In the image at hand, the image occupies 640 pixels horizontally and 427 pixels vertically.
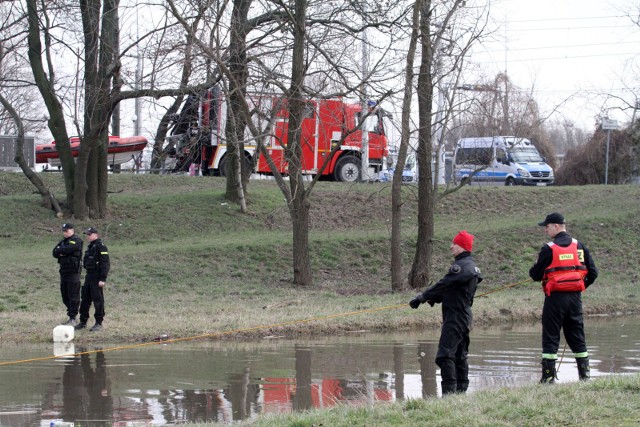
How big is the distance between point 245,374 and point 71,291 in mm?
5446

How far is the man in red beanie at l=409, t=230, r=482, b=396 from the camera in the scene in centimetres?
889

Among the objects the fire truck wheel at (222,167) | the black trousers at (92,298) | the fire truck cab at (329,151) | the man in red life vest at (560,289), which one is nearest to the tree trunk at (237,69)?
the fire truck cab at (329,151)

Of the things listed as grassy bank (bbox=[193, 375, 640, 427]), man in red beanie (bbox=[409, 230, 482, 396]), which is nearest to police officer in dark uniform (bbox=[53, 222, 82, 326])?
man in red beanie (bbox=[409, 230, 482, 396])

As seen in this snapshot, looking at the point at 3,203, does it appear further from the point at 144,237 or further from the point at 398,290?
the point at 398,290

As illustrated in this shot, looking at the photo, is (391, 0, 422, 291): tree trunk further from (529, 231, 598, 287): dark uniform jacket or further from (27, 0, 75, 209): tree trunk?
(27, 0, 75, 209): tree trunk

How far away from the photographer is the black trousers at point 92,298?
1441 cm

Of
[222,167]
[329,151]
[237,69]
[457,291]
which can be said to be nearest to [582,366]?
[457,291]

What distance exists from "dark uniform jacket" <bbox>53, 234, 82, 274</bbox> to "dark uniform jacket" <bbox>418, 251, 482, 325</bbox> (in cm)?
790

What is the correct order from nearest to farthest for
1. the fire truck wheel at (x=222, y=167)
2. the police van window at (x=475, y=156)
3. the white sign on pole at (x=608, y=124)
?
1. the police van window at (x=475, y=156)
2. the fire truck wheel at (x=222, y=167)
3. the white sign on pole at (x=608, y=124)

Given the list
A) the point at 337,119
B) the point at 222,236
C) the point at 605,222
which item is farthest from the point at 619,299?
the point at 222,236

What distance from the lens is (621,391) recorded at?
300 inches

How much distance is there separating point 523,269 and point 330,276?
5.47 m

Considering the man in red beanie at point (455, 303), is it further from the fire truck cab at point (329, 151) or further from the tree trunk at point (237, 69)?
the fire truck cab at point (329, 151)

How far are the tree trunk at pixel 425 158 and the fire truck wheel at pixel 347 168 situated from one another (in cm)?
1337
